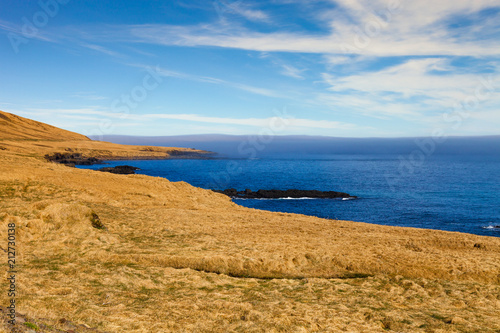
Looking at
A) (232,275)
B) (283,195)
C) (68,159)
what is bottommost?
(283,195)

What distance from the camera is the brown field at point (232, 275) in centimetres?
1042

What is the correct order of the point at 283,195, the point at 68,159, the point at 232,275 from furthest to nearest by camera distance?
the point at 68,159 < the point at 283,195 < the point at 232,275

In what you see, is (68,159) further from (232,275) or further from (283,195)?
(232,275)

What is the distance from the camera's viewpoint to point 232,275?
1617 cm

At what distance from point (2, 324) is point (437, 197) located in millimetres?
90645

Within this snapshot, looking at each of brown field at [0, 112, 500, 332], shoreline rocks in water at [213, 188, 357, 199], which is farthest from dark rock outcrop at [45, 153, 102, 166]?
brown field at [0, 112, 500, 332]

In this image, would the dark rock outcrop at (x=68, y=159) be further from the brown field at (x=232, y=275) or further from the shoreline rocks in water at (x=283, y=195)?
the brown field at (x=232, y=275)

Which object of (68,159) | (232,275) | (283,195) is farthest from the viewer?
(68,159)

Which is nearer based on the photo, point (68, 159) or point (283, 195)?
point (283, 195)

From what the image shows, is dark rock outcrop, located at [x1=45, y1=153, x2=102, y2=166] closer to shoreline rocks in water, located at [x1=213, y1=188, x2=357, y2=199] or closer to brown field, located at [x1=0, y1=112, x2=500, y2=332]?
shoreline rocks in water, located at [x1=213, y1=188, x2=357, y2=199]

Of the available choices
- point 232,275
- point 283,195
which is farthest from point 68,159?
point 232,275

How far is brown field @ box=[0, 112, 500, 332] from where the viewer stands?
34.2 ft

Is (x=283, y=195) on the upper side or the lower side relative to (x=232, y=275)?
lower

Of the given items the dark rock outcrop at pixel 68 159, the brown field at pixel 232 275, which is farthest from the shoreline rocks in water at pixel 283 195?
the dark rock outcrop at pixel 68 159
